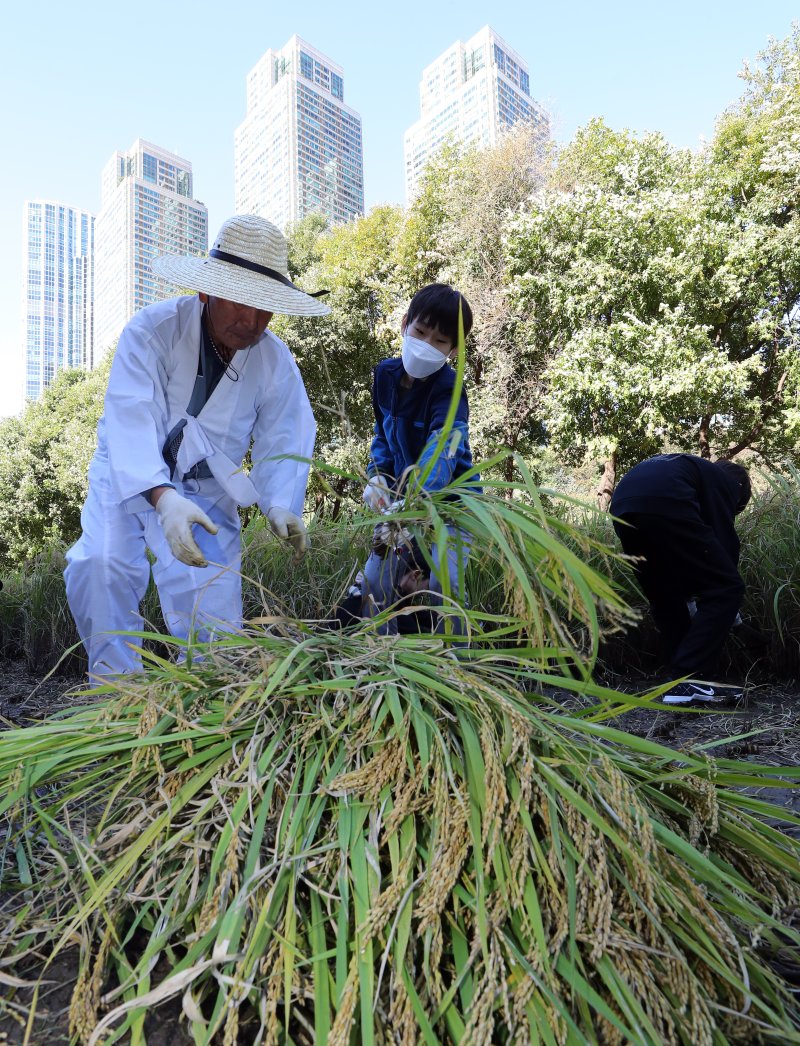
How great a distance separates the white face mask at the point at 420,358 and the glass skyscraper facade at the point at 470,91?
31412 millimetres

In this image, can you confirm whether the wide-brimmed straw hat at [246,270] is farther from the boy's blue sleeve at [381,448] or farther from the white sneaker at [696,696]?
the white sneaker at [696,696]

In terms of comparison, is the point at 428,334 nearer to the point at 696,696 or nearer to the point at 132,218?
the point at 696,696

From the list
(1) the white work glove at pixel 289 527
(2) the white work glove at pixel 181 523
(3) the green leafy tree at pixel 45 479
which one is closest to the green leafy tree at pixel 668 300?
(1) the white work glove at pixel 289 527

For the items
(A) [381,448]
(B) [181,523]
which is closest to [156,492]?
(B) [181,523]

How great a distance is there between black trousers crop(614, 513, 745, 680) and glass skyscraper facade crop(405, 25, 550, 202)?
3120 centimetres

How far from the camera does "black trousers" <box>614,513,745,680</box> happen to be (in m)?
2.64

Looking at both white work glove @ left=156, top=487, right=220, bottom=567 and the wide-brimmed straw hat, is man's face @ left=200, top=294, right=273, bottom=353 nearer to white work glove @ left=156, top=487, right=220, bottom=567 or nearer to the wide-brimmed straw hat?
the wide-brimmed straw hat

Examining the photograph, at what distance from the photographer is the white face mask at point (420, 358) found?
217 centimetres

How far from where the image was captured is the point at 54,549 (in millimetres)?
4203

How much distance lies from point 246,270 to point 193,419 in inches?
18.2

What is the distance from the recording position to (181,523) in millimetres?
1575

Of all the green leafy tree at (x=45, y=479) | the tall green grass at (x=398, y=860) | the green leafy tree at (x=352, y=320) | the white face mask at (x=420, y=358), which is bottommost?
the tall green grass at (x=398, y=860)

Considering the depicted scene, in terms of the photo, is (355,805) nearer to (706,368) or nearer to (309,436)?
(309,436)

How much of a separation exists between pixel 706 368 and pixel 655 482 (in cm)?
843
